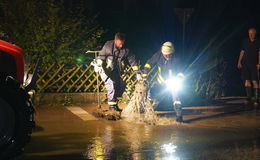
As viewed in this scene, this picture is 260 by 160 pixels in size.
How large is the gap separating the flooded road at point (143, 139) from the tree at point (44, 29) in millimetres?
3345

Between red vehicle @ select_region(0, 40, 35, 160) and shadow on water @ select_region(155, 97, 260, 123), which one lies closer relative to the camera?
red vehicle @ select_region(0, 40, 35, 160)

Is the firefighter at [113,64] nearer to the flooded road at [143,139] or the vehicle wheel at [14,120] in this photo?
the flooded road at [143,139]

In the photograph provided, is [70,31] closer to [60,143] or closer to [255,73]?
[255,73]

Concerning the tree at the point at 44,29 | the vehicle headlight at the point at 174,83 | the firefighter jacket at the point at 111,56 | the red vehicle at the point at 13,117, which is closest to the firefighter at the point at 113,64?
the firefighter jacket at the point at 111,56

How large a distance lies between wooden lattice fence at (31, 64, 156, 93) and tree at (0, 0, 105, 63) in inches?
16.2

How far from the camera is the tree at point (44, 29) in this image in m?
13.1

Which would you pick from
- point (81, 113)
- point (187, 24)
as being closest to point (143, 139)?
point (81, 113)

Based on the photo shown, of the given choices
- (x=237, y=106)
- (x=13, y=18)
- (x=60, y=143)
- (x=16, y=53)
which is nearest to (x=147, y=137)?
(x=60, y=143)

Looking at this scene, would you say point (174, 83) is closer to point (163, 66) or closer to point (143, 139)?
point (163, 66)

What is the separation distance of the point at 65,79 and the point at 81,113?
121 inches

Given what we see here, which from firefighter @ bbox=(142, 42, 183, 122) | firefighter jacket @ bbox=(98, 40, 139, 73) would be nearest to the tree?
firefighter jacket @ bbox=(98, 40, 139, 73)

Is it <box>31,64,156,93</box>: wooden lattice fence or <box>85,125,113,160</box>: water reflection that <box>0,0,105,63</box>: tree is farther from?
<box>85,125,113,160</box>: water reflection

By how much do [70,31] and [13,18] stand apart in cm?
157

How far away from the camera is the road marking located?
32.7 ft
